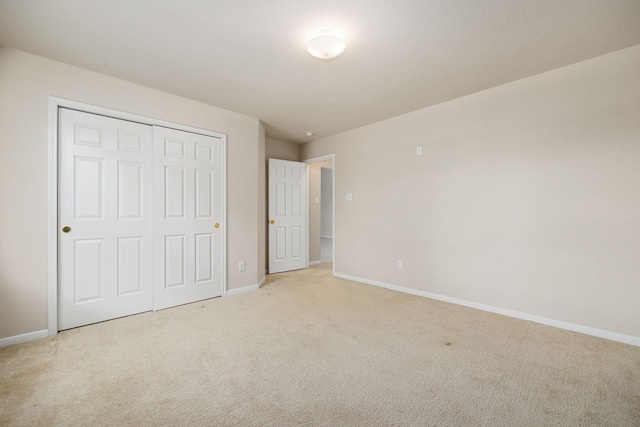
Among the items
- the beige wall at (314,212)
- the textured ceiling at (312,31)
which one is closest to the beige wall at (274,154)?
the beige wall at (314,212)

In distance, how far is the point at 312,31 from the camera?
6.87 feet

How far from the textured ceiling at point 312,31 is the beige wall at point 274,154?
1843 mm

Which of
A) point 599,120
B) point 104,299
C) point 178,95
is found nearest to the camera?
point 599,120

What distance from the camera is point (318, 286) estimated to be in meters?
4.16

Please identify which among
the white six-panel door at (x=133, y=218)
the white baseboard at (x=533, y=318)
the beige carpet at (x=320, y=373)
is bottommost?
the beige carpet at (x=320, y=373)

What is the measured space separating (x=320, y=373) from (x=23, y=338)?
8.45 ft

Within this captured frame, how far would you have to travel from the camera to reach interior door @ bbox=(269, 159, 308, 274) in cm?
495

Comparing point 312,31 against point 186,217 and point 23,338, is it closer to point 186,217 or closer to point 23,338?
point 186,217

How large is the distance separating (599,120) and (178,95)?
14.0 feet

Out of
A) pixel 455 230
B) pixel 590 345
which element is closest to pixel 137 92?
pixel 455 230

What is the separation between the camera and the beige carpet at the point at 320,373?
154 cm

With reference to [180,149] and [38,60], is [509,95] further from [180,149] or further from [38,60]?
[38,60]

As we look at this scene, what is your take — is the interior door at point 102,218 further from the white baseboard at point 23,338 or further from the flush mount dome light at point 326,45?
the flush mount dome light at point 326,45

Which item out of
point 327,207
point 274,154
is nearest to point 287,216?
point 274,154
